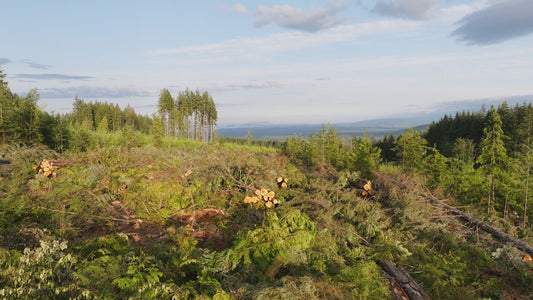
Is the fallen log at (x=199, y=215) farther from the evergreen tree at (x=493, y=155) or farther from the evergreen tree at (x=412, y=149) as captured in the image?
the evergreen tree at (x=412, y=149)

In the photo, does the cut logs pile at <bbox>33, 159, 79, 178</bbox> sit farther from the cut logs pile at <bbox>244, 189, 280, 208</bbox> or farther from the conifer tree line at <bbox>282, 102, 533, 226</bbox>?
the conifer tree line at <bbox>282, 102, 533, 226</bbox>

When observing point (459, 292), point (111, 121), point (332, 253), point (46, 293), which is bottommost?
point (459, 292)

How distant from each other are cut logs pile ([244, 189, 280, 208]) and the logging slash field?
3 cm

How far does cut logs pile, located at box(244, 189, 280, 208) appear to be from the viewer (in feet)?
24.0

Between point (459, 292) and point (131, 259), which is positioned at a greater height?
point (131, 259)

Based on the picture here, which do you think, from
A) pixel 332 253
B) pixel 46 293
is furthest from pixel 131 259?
pixel 332 253

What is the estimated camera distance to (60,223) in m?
5.70

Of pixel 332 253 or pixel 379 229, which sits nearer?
pixel 332 253

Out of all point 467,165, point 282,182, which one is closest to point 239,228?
point 282,182

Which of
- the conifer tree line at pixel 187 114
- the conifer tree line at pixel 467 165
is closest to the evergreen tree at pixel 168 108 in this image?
the conifer tree line at pixel 187 114

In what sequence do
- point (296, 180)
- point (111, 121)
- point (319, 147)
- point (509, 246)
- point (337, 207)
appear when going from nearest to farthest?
point (509, 246) → point (337, 207) → point (296, 180) → point (319, 147) → point (111, 121)

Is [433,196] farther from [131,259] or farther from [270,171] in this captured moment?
[131,259]

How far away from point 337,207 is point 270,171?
3252mm

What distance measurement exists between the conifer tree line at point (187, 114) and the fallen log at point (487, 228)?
38423mm
